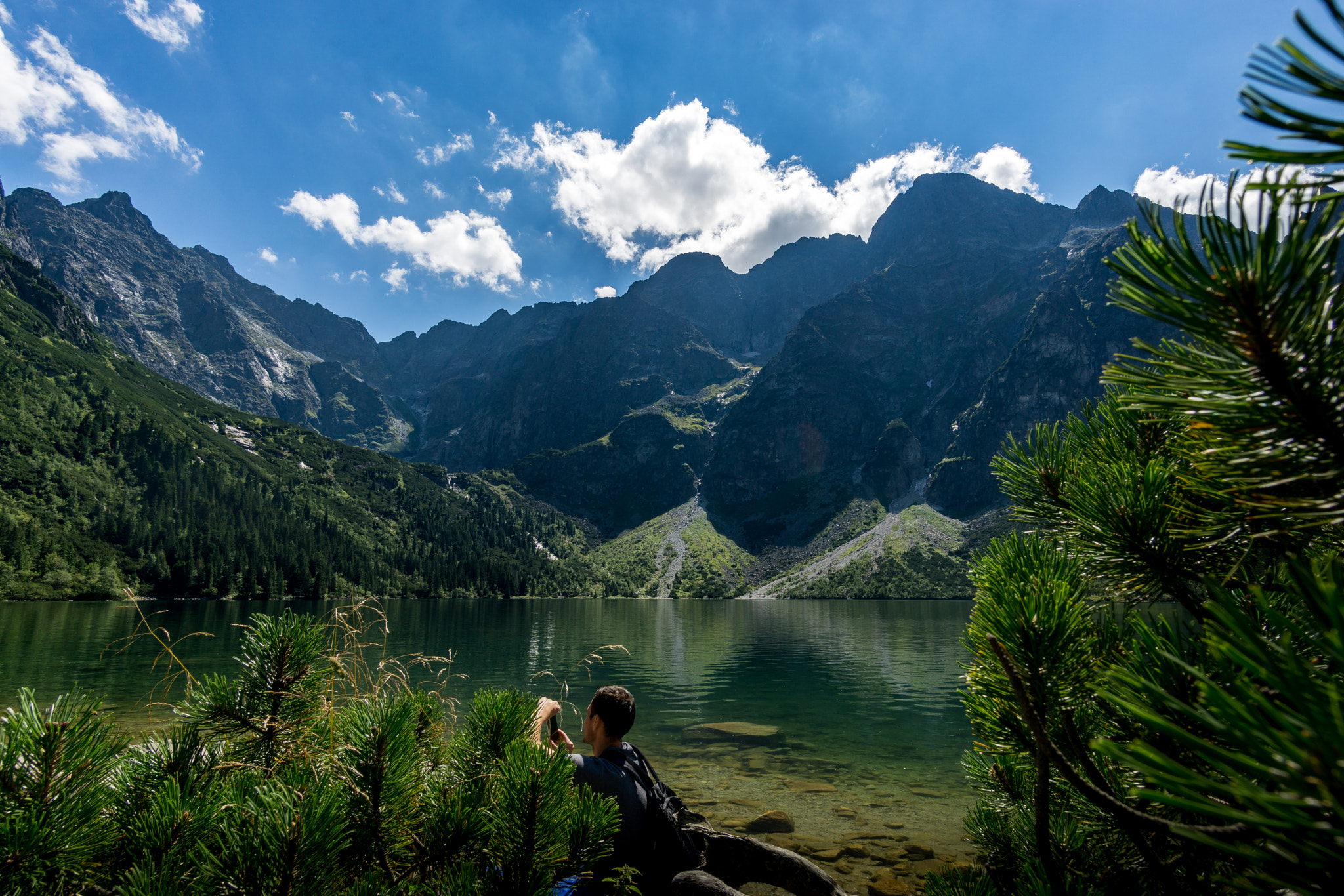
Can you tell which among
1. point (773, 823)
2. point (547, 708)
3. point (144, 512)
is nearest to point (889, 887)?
point (773, 823)

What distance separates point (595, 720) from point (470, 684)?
31.1m

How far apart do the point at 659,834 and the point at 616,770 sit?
535mm

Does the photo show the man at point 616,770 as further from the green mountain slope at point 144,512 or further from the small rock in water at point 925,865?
the green mountain slope at point 144,512

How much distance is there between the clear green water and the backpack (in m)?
2.30

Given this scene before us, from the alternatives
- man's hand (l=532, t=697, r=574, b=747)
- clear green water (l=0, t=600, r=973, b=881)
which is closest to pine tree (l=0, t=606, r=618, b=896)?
man's hand (l=532, t=697, r=574, b=747)

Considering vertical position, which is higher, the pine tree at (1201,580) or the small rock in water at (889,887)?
the pine tree at (1201,580)

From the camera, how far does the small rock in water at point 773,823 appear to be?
13.1 metres

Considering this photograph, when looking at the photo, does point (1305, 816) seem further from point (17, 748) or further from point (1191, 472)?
point (17, 748)

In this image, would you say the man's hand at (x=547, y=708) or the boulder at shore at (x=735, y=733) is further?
the boulder at shore at (x=735, y=733)

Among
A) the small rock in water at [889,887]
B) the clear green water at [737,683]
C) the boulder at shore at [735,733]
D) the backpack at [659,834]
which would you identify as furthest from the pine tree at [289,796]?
the boulder at shore at [735,733]

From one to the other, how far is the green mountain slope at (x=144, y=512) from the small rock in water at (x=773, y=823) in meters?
131

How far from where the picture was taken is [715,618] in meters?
116

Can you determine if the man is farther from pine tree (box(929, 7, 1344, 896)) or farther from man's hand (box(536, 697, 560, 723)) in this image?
pine tree (box(929, 7, 1344, 896))

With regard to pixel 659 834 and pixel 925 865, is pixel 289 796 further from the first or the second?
pixel 925 865
